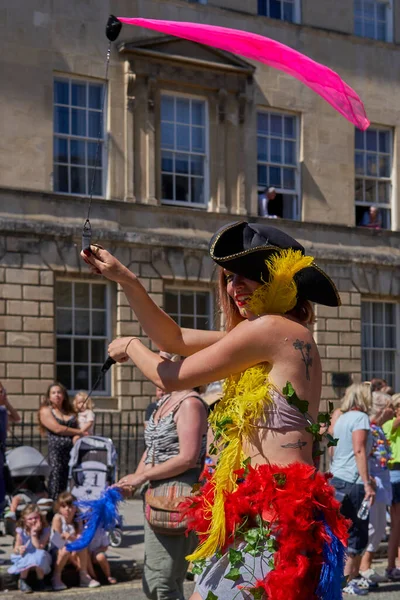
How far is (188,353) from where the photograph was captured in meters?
4.88

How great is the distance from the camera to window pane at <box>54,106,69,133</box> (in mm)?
21406

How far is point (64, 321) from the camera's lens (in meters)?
21.3

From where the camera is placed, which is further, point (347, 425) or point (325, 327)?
point (325, 327)

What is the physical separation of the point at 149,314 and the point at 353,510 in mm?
6172

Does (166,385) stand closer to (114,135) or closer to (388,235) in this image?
(114,135)

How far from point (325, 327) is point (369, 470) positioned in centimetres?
1359

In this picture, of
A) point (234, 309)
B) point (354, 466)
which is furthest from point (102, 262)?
point (354, 466)

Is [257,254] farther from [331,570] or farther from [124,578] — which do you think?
[124,578]

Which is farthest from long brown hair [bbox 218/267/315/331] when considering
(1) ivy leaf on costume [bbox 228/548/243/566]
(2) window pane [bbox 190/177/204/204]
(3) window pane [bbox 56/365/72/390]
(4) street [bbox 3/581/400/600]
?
(2) window pane [bbox 190/177/204/204]

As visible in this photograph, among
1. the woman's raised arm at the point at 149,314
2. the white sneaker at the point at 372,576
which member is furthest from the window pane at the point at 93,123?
the woman's raised arm at the point at 149,314

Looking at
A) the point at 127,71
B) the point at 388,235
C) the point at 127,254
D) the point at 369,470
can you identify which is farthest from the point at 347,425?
the point at 388,235

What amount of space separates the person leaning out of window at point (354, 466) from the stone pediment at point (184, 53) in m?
13.2

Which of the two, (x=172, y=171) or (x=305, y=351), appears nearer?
(x=305, y=351)

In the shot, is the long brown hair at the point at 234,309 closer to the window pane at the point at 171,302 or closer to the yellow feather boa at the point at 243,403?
the yellow feather boa at the point at 243,403
